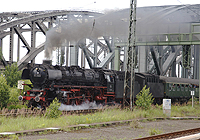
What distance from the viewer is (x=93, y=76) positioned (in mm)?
24203

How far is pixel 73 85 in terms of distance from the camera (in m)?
22.5

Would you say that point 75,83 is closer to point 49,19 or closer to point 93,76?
point 93,76

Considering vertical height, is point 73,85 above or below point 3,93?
above

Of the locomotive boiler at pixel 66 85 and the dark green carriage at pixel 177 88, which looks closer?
the locomotive boiler at pixel 66 85

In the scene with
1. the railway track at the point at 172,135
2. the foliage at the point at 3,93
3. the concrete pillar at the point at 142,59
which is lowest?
the railway track at the point at 172,135

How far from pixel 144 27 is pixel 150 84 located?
1137 centimetres

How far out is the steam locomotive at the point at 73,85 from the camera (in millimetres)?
20891

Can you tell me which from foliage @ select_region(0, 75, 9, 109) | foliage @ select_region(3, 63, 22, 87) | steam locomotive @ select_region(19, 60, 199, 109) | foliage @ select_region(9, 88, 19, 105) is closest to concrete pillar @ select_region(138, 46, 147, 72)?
steam locomotive @ select_region(19, 60, 199, 109)

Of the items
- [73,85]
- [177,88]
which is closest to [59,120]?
[73,85]

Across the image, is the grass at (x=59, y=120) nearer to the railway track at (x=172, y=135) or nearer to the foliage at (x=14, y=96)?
the railway track at (x=172, y=135)

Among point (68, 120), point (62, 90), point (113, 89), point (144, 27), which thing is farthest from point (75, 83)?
point (144, 27)

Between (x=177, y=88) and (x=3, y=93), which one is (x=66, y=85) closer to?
(x=3, y=93)

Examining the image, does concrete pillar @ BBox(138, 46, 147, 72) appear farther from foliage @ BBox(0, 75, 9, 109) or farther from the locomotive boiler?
foliage @ BBox(0, 75, 9, 109)

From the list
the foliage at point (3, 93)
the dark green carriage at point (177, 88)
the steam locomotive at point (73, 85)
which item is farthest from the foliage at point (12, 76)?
the dark green carriage at point (177, 88)
